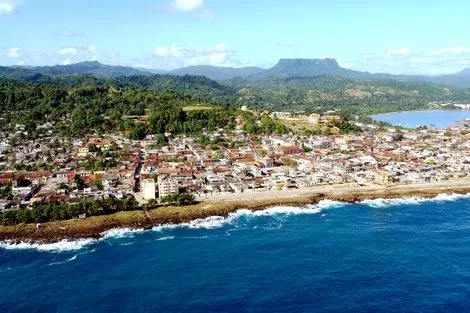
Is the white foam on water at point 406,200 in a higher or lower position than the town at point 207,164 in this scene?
lower

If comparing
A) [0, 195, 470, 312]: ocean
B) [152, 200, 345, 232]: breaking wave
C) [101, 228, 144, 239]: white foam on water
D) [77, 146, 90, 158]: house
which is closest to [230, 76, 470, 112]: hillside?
[77, 146, 90, 158]: house

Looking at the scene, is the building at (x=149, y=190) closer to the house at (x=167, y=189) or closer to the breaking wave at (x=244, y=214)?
the house at (x=167, y=189)

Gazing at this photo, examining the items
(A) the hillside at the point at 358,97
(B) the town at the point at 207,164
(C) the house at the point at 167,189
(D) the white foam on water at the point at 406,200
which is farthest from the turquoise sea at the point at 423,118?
(C) the house at the point at 167,189

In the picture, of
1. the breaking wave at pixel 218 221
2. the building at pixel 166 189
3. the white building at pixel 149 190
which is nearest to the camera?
the breaking wave at pixel 218 221

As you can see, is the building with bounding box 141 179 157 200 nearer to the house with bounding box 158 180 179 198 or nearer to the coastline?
the house with bounding box 158 180 179 198

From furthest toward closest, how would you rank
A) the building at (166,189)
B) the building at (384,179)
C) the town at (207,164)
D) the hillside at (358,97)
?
1. the hillside at (358,97)
2. the building at (384,179)
3. the town at (207,164)
4. the building at (166,189)

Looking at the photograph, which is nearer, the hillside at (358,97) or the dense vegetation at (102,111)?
the dense vegetation at (102,111)

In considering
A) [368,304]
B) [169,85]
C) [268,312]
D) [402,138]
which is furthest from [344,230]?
[169,85]
